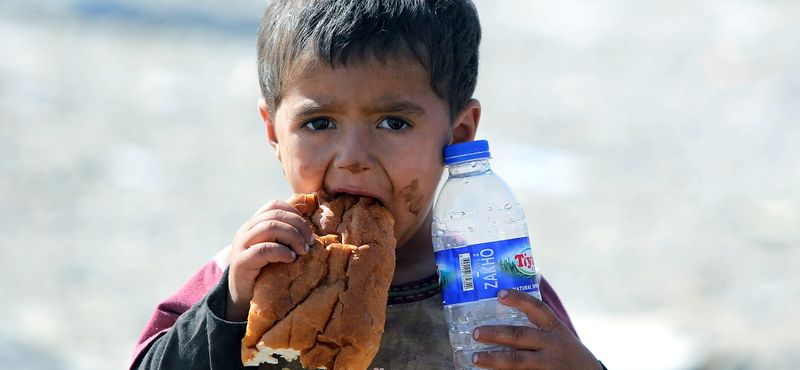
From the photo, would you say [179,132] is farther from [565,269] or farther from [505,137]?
[565,269]

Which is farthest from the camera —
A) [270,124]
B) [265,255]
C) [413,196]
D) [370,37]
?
[270,124]

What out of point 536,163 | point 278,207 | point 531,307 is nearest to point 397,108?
point 278,207

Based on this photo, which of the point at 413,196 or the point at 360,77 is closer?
the point at 360,77

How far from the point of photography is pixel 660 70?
9.02m

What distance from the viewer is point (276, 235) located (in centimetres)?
238

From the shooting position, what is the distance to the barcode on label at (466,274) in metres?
2.56

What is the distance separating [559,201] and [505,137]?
3.52 feet

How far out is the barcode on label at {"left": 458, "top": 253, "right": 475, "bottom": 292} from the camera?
8.39ft

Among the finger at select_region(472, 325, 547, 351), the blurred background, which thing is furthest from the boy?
the blurred background

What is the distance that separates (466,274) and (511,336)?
240mm

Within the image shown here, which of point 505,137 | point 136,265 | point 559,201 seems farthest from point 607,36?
point 136,265

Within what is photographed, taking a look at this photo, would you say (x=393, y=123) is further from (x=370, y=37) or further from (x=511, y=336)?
(x=511, y=336)

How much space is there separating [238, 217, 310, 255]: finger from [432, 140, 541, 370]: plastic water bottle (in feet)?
1.67

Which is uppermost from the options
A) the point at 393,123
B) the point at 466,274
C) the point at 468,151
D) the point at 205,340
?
the point at 393,123
